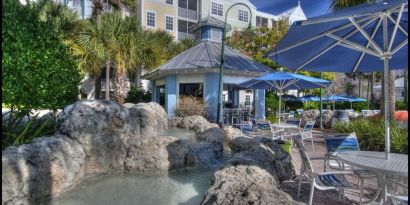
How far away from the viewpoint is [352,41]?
6.39m

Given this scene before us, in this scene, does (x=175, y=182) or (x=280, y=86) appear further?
(x=280, y=86)

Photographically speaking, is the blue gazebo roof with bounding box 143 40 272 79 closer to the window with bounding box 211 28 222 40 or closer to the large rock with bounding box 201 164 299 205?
the window with bounding box 211 28 222 40

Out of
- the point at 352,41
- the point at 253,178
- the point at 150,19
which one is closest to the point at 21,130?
the point at 253,178

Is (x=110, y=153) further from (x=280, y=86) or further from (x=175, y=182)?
(x=280, y=86)

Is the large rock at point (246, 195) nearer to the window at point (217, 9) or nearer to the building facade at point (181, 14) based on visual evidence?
the building facade at point (181, 14)

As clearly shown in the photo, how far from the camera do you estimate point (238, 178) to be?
204 inches

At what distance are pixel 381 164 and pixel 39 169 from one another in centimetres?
531

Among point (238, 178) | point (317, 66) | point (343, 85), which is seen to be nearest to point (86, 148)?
point (238, 178)

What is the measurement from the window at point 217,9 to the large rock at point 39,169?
113 ft

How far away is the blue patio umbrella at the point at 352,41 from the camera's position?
183 inches

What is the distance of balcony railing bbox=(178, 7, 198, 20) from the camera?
36625 mm

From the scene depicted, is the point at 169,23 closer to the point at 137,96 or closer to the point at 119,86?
the point at 137,96

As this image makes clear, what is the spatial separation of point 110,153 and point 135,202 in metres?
2.16

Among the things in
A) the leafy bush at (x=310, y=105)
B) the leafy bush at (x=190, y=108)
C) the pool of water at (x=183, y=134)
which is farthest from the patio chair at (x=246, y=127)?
the leafy bush at (x=310, y=105)
